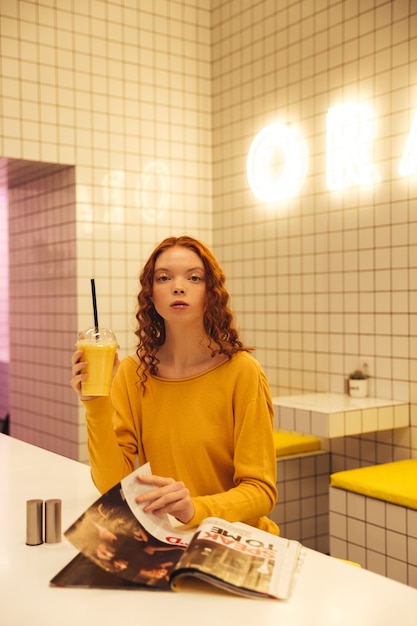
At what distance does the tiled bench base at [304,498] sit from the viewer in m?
3.59

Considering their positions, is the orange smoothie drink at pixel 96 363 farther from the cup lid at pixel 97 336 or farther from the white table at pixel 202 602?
the white table at pixel 202 602

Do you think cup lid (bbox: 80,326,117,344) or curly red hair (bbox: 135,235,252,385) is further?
curly red hair (bbox: 135,235,252,385)

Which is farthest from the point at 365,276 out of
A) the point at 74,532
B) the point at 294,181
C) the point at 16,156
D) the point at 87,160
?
the point at 74,532

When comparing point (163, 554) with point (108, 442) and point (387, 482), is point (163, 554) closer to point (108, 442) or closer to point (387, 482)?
point (108, 442)

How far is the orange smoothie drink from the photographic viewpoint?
1508mm

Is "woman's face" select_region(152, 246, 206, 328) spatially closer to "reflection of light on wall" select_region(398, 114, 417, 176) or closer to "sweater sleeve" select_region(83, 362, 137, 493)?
"sweater sleeve" select_region(83, 362, 137, 493)

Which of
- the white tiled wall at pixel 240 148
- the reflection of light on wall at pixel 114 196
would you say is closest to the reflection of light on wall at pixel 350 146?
the white tiled wall at pixel 240 148

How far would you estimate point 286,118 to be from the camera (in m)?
4.04

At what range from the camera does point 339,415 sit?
3141 mm

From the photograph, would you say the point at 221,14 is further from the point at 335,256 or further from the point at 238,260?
the point at 335,256

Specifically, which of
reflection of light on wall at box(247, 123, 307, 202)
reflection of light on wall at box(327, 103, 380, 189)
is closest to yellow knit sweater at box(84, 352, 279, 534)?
reflection of light on wall at box(327, 103, 380, 189)

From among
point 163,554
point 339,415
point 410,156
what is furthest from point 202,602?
point 410,156

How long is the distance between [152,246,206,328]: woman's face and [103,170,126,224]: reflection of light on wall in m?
2.51

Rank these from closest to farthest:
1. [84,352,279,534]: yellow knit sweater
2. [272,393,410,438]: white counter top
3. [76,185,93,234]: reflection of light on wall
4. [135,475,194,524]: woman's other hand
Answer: [135,475,194,524]: woman's other hand
[84,352,279,534]: yellow knit sweater
[272,393,410,438]: white counter top
[76,185,93,234]: reflection of light on wall
